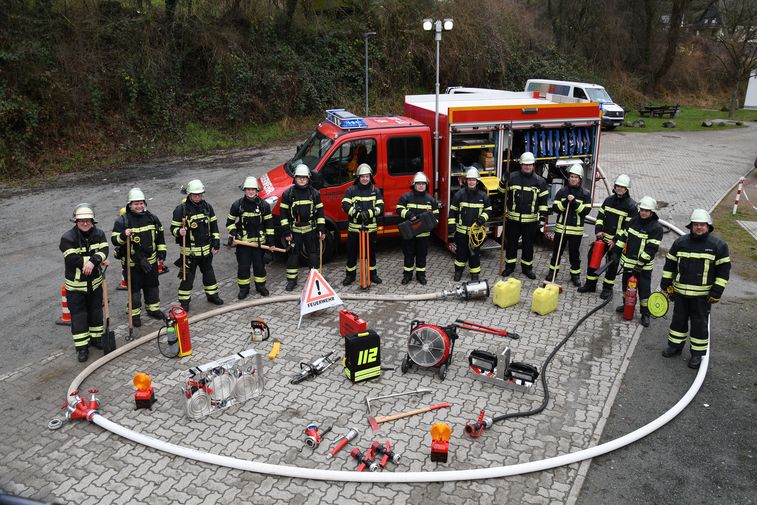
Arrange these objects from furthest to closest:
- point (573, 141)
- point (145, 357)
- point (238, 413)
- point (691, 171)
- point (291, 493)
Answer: point (691, 171) → point (573, 141) → point (145, 357) → point (238, 413) → point (291, 493)

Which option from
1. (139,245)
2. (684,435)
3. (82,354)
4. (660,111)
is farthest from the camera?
(660,111)

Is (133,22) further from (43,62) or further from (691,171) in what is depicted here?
(691,171)

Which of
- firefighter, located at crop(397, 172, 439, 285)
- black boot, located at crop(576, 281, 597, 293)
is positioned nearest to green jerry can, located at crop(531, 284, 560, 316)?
black boot, located at crop(576, 281, 597, 293)

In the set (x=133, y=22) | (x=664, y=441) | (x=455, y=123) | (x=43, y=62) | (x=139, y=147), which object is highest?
(x=133, y=22)

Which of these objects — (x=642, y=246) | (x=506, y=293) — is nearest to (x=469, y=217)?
(x=506, y=293)

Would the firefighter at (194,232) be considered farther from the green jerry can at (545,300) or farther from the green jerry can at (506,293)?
the green jerry can at (545,300)

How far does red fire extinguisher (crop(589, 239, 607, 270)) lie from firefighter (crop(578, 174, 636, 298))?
5 cm

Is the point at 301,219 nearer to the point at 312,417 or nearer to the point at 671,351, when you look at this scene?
the point at 312,417

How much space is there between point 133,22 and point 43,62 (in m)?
3.54

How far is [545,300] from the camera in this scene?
8.30 metres

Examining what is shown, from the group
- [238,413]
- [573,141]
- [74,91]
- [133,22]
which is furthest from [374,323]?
[133,22]

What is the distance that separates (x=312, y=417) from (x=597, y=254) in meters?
5.03

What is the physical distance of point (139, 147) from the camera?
19.6 meters

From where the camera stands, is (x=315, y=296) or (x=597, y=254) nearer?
(x=315, y=296)
